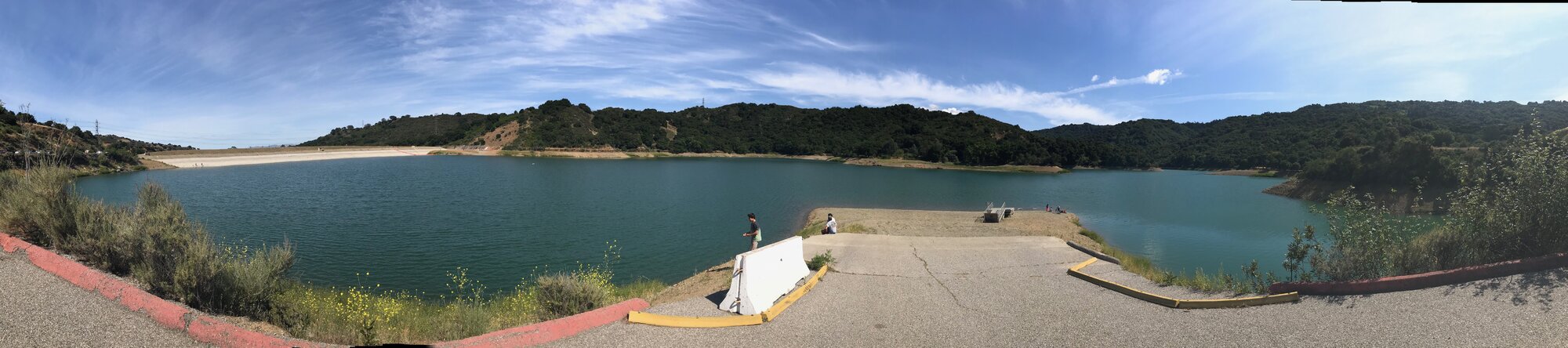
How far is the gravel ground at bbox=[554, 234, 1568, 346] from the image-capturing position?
5117mm

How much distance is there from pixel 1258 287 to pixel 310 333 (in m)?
12.6

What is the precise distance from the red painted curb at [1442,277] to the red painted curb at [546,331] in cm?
919

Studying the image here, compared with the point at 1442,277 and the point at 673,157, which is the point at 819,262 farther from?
the point at 673,157

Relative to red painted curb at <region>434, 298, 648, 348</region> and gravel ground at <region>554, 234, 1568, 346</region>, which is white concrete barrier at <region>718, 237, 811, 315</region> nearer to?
gravel ground at <region>554, 234, 1568, 346</region>

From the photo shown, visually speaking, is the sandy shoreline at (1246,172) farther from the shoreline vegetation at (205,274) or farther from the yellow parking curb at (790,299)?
the shoreline vegetation at (205,274)

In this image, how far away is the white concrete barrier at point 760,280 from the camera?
274 inches

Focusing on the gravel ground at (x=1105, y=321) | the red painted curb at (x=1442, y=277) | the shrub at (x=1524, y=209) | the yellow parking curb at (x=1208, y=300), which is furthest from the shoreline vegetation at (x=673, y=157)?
the gravel ground at (x=1105, y=321)

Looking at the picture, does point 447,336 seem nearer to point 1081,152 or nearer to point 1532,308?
point 1532,308

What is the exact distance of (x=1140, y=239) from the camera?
2389cm

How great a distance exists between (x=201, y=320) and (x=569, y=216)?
2204 centimetres

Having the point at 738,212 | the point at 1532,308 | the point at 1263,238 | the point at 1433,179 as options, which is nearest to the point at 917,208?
the point at 738,212

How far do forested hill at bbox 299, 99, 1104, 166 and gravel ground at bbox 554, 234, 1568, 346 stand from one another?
104236mm

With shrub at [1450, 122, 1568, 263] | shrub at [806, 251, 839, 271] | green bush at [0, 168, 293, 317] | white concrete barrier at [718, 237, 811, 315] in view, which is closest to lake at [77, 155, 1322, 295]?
green bush at [0, 168, 293, 317]

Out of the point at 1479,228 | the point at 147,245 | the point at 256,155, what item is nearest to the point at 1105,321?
the point at 1479,228
